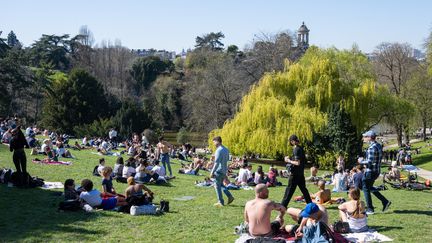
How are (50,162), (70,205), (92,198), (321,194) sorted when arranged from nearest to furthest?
(70,205), (92,198), (321,194), (50,162)

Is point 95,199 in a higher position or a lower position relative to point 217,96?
lower

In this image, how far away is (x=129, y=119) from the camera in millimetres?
49312

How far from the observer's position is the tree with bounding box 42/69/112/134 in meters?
51.2

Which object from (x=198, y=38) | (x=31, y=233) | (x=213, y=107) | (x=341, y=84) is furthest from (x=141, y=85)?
(x=31, y=233)

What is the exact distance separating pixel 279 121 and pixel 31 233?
25011mm

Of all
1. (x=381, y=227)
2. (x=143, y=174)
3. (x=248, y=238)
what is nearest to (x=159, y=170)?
(x=143, y=174)

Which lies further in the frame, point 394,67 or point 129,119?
point 394,67

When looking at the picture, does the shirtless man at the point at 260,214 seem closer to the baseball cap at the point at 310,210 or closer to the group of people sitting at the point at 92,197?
the baseball cap at the point at 310,210

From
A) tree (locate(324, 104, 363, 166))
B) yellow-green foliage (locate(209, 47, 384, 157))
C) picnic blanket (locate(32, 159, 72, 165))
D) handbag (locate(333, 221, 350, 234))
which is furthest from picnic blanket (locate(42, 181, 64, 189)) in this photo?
tree (locate(324, 104, 363, 166))

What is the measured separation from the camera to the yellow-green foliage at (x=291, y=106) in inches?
1289

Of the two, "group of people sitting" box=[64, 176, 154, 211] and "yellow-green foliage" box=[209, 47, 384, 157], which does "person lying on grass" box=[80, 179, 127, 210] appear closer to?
"group of people sitting" box=[64, 176, 154, 211]

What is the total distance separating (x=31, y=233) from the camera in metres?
9.17

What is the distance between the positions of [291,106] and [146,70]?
2082 inches

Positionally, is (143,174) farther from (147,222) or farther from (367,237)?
(367,237)
